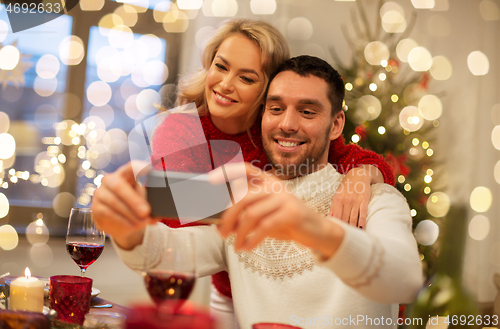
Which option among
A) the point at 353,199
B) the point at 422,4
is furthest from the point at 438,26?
the point at 353,199

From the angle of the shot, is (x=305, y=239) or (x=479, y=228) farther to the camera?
(x=479, y=228)

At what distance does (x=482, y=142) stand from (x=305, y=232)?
278 centimetres

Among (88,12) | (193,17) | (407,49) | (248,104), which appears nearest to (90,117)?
(88,12)

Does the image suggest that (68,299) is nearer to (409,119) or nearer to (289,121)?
(289,121)

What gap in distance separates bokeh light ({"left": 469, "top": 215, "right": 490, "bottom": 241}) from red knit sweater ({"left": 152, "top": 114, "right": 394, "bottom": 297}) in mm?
1893

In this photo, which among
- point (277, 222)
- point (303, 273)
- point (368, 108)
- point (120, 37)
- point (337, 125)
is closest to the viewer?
point (277, 222)

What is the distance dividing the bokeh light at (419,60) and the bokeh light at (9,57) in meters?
2.51

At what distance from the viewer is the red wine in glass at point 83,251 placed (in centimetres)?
104

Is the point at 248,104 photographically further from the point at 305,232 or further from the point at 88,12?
the point at 88,12

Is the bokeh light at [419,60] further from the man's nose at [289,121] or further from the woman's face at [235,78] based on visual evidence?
the man's nose at [289,121]

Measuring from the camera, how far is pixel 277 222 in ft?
2.21

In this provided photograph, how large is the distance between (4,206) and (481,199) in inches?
121

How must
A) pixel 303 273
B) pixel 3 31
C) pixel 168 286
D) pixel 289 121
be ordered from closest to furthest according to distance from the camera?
pixel 168 286, pixel 303 273, pixel 289 121, pixel 3 31

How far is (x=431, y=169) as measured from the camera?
7.83ft
